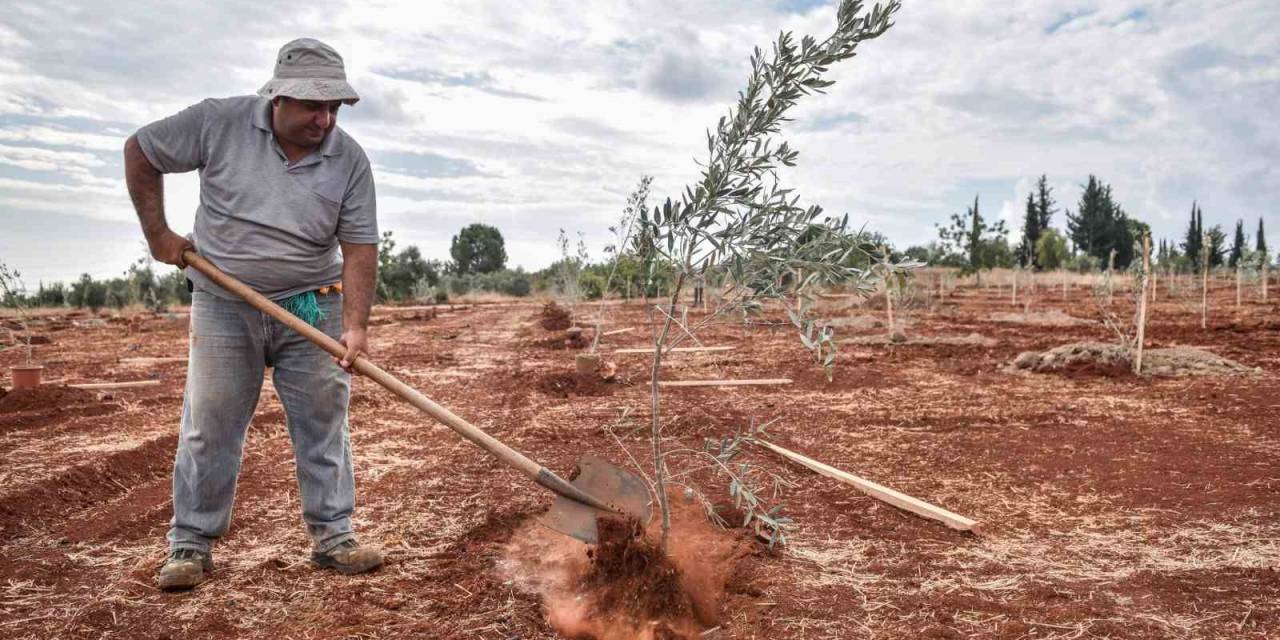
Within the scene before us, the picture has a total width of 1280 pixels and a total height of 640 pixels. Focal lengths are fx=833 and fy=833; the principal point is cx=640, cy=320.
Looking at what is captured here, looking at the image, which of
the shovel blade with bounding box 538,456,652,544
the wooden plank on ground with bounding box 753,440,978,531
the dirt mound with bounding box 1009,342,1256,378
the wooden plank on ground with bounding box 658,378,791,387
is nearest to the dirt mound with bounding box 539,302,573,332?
the wooden plank on ground with bounding box 658,378,791,387

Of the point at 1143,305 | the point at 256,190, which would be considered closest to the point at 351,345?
the point at 256,190

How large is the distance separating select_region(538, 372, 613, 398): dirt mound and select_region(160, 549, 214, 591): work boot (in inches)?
220

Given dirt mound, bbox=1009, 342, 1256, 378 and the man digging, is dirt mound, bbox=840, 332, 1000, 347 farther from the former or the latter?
the man digging

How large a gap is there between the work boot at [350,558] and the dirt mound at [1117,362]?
9.26 m

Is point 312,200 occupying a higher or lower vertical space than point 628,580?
higher

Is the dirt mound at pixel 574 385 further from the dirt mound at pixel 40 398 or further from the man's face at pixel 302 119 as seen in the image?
the man's face at pixel 302 119

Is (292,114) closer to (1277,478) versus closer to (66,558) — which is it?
(66,558)

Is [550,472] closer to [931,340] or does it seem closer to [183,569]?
[183,569]

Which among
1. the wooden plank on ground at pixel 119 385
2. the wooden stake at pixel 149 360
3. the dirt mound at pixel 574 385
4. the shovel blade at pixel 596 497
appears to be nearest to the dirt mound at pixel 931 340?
the dirt mound at pixel 574 385

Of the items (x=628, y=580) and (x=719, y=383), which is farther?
(x=719, y=383)

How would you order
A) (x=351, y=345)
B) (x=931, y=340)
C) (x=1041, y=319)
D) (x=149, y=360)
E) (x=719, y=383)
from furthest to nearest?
1. (x=1041, y=319)
2. (x=931, y=340)
3. (x=149, y=360)
4. (x=719, y=383)
5. (x=351, y=345)

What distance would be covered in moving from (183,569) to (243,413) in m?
0.67

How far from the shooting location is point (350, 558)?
369 cm

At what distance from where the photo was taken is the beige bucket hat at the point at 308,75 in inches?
129
